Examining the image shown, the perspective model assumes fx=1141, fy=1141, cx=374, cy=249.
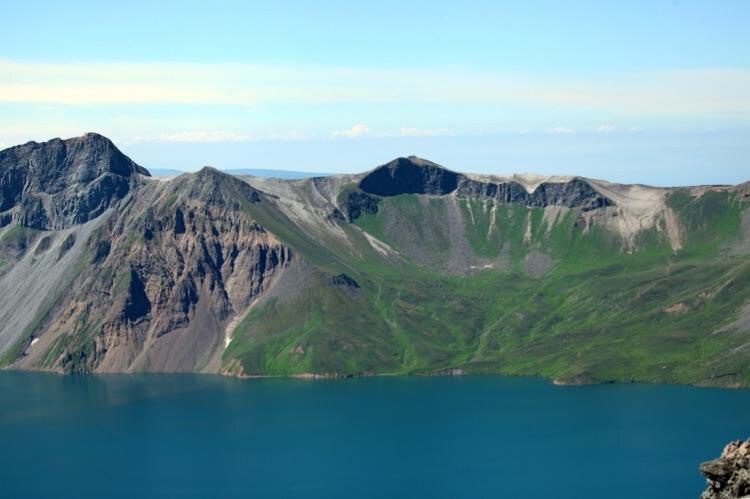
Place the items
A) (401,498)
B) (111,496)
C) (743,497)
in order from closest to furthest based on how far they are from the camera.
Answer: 1. (743,497)
2. (401,498)
3. (111,496)

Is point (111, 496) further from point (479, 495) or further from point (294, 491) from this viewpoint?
point (479, 495)

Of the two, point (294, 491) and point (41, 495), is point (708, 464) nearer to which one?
point (294, 491)

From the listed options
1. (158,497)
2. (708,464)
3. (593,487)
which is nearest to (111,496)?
(158,497)

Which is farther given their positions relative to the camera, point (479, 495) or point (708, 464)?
point (479, 495)

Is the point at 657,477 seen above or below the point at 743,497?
below

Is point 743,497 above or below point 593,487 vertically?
above

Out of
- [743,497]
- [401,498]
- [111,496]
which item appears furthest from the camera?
[111,496]

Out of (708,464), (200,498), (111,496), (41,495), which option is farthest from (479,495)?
(708,464)
